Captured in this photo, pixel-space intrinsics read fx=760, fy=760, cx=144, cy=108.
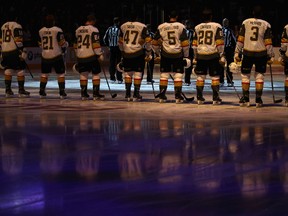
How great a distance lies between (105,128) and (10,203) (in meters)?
5.10

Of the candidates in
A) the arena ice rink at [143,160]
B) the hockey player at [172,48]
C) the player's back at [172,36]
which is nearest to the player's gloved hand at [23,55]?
the arena ice rink at [143,160]

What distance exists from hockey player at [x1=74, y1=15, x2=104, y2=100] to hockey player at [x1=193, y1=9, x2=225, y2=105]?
2155 mm

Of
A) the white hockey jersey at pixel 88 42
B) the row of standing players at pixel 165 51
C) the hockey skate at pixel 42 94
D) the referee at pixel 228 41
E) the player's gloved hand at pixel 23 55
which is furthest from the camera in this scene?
the referee at pixel 228 41

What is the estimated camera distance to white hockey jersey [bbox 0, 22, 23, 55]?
54.7 ft

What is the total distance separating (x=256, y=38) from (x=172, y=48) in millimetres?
1820

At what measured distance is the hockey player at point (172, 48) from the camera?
15148mm

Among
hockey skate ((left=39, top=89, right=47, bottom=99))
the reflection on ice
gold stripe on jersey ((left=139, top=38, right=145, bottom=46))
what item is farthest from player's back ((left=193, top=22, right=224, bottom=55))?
hockey skate ((left=39, top=89, right=47, bottom=99))

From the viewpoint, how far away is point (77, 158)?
28.8 feet

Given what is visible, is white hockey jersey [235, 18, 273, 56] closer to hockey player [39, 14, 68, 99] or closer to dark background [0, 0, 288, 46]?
hockey player [39, 14, 68, 99]

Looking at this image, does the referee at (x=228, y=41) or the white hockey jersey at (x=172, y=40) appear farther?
the referee at (x=228, y=41)

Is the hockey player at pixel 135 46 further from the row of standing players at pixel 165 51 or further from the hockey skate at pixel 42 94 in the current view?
the hockey skate at pixel 42 94

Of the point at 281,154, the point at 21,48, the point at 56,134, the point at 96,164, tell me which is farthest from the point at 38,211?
the point at 21,48

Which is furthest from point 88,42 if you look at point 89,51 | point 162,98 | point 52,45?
point 162,98

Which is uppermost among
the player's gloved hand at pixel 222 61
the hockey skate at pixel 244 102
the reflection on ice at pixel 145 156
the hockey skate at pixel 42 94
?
the player's gloved hand at pixel 222 61
